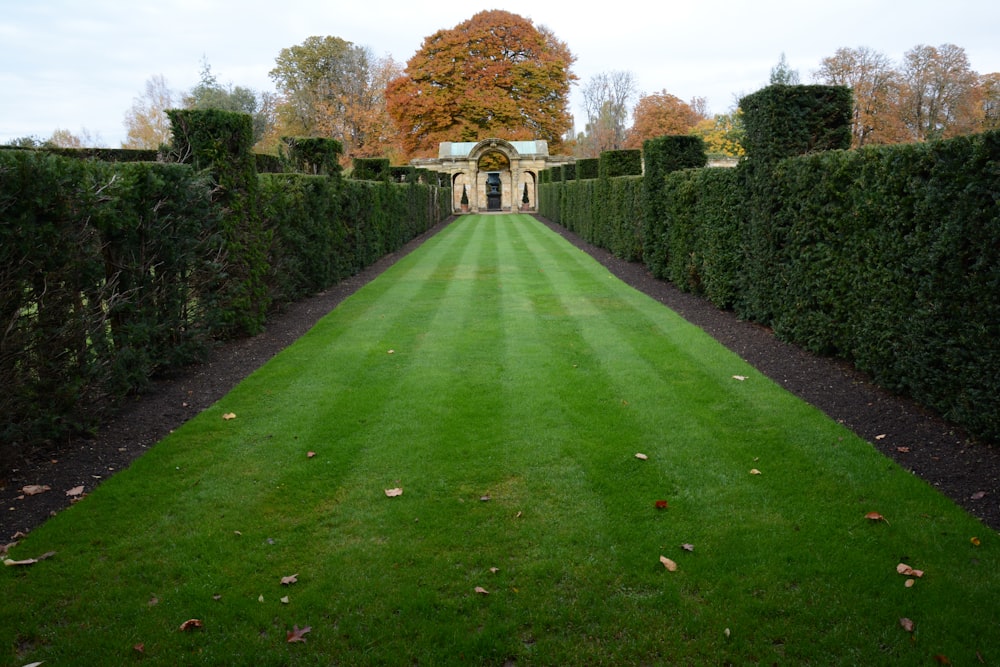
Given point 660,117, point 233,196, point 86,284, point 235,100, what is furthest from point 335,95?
point 86,284

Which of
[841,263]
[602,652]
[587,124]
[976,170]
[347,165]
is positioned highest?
[587,124]

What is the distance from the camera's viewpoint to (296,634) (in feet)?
10.3

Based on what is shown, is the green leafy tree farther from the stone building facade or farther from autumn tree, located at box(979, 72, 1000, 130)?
autumn tree, located at box(979, 72, 1000, 130)

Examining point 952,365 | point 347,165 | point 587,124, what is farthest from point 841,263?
point 587,124

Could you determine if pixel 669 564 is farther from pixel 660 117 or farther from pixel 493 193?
pixel 660 117

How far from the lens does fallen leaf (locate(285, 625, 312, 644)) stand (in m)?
3.10

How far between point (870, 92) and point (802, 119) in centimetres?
4223

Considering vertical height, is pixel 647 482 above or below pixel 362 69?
below

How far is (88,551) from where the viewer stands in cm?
385

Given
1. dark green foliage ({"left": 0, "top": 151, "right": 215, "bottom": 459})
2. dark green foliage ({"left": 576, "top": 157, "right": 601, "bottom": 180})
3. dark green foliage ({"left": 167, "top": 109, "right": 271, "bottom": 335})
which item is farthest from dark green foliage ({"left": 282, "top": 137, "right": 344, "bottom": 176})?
dark green foliage ({"left": 576, "top": 157, "right": 601, "bottom": 180})

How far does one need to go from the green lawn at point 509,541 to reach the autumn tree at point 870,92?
1624 inches

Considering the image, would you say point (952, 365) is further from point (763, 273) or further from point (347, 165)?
point (347, 165)

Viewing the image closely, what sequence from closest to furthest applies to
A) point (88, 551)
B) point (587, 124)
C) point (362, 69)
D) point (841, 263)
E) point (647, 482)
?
1. point (88, 551)
2. point (647, 482)
3. point (841, 263)
4. point (362, 69)
5. point (587, 124)

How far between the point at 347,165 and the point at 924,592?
51.0 m
